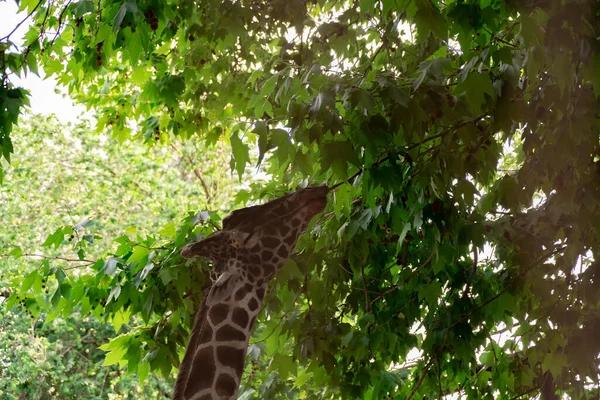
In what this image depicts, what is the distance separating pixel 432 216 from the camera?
10.3 feet

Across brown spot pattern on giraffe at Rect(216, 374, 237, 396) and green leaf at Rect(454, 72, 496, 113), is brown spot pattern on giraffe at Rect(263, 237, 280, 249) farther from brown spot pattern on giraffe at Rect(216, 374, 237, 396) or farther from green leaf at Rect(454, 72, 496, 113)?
green leaf at Rect(454, 72, 496, 113)

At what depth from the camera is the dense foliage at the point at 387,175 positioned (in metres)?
2.37

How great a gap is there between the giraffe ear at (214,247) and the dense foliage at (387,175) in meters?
0.23

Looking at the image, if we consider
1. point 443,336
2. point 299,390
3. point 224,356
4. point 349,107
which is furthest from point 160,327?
point 349,107

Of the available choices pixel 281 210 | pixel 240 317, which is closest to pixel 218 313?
pixel 240 317

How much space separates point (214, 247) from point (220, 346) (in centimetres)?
41

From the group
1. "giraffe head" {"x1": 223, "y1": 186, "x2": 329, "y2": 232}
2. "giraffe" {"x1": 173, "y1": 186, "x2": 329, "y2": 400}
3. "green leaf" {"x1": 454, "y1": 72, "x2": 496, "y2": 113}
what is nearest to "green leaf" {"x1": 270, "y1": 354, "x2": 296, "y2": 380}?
"giraffe" {"x1": 173, "y1": 186, "x2": 329, "y2": 400}

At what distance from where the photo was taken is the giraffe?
116 inches

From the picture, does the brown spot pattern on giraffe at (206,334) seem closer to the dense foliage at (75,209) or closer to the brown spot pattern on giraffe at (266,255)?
the brown spot pattern on giraffe at (266,255)

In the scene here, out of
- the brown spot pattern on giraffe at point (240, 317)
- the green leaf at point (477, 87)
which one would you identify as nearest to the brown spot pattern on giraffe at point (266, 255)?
the brown spot pattern on giraffe at point (240, 317)

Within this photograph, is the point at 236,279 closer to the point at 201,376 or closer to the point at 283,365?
the point at 201,376

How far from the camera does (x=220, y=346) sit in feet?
9.77

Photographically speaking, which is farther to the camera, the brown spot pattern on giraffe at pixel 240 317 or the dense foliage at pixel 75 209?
the dense foliage at pixel 75 209

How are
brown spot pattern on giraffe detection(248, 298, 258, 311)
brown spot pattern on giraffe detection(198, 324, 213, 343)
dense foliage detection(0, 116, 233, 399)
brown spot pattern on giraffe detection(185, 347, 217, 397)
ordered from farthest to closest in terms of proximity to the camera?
dense foliage detection(0, 116, 233, 399), brown spot pattern on giraffe detection(248, 298, 258, 311), brown spot pattern on giraffe detection(198, 324, 213, 343), brown spot pattern on giraffe detection(185, 347, 217, 397)
